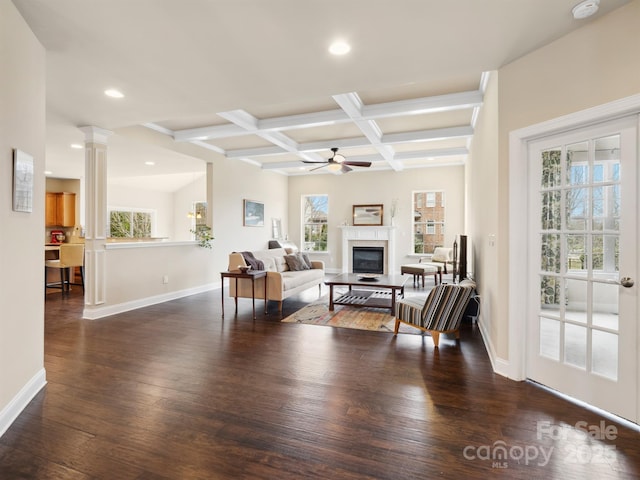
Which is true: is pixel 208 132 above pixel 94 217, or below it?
above

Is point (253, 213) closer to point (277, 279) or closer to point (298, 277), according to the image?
point (298, 277)

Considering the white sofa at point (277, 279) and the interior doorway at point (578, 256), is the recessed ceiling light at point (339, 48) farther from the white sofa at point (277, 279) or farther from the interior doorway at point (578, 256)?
the white sofa at point (277, 279)

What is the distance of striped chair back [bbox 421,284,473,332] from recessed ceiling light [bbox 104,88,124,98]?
3.87m

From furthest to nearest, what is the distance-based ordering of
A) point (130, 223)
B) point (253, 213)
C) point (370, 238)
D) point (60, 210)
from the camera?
point (130, 223), point (370, 238), point (60, 210), point (253, 213)

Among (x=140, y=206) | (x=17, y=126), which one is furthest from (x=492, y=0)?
(x=140, y=206)

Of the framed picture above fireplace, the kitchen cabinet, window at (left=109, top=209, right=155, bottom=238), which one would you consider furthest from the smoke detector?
Result: window at (left=109, top=209, right=155, bottom=238)

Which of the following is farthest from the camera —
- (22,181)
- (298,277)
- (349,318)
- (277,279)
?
(298,277)

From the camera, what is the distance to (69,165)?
7.14m

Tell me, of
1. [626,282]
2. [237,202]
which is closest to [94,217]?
[237,202]

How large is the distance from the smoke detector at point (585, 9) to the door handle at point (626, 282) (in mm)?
1670

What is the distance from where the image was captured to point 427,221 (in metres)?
8.66

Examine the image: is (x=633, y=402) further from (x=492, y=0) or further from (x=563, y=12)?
(x=492, y=0)

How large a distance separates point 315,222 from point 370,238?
5.74ft

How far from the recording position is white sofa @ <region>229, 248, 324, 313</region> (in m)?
5.05
